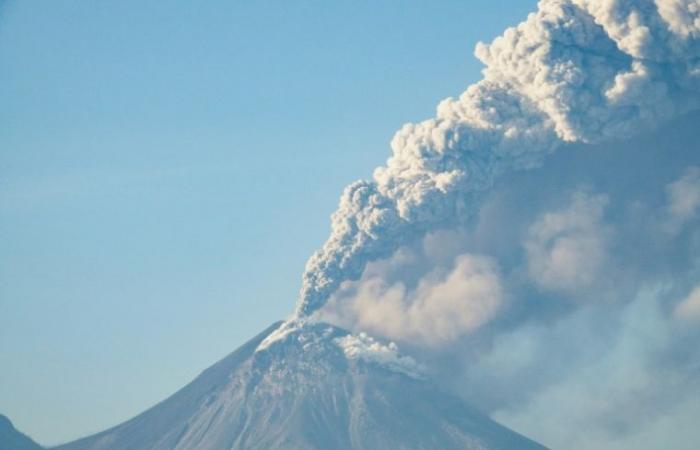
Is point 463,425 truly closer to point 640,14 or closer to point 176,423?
point 176,423

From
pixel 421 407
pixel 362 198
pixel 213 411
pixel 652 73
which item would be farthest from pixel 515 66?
pixel 213 411

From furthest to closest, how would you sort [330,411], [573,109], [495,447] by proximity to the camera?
1. [330,411]
2. [495,447]
3. [573,109]

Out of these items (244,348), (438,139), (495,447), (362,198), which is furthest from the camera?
(244,348)

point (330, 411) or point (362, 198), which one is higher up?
point (362, 198)
